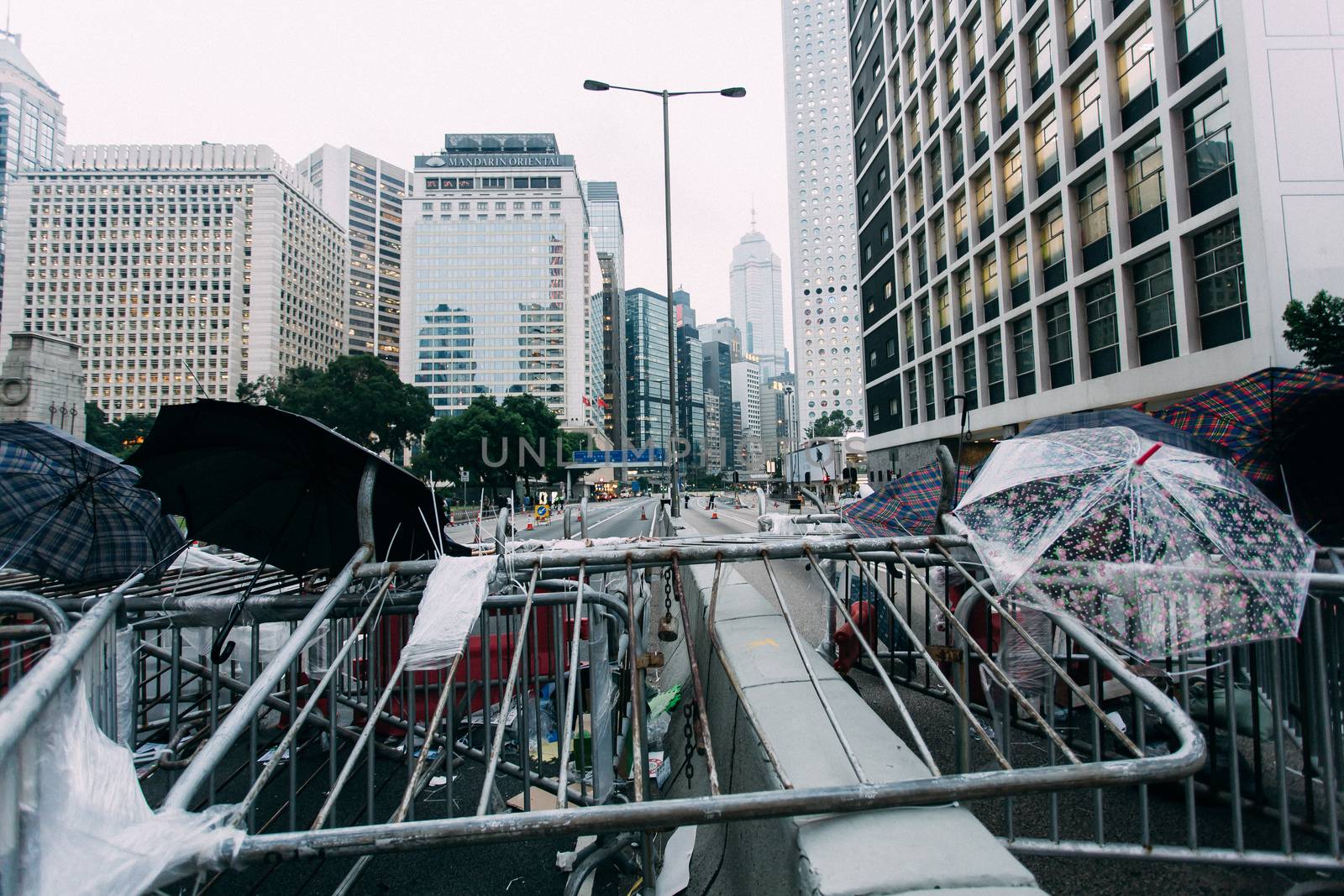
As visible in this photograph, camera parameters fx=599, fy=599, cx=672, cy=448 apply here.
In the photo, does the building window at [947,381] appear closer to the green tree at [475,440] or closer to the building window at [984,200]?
the building window at [984,200]

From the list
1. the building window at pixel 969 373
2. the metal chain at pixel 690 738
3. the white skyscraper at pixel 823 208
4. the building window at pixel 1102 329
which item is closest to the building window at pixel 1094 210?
the building window at pixel 1102 329

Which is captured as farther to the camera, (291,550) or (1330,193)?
(1330,193)

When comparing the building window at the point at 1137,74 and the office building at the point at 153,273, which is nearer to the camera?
the building window at the point at 1137,74

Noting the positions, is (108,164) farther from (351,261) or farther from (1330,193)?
(1330,193)

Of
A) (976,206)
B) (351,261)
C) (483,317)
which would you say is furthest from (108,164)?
(976,206)

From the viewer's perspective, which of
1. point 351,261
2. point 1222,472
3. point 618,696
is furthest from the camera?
point 351,261

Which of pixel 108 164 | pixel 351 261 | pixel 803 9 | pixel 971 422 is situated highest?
pixel 803 9

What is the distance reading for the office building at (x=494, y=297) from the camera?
420ft

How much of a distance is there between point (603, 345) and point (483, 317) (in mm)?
47897

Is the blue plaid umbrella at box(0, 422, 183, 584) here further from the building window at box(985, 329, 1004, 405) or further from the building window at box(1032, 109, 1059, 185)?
the building window at box(985, 329, 1004, 405)

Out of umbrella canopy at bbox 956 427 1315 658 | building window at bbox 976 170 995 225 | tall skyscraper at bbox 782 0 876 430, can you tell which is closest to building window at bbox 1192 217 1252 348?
building window at bbox 976 170 995 225

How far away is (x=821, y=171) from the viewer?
129250 millimetres

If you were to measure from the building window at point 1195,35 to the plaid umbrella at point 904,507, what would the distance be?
20938 millimetres

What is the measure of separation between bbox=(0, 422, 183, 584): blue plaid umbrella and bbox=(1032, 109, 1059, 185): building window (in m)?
29.9
